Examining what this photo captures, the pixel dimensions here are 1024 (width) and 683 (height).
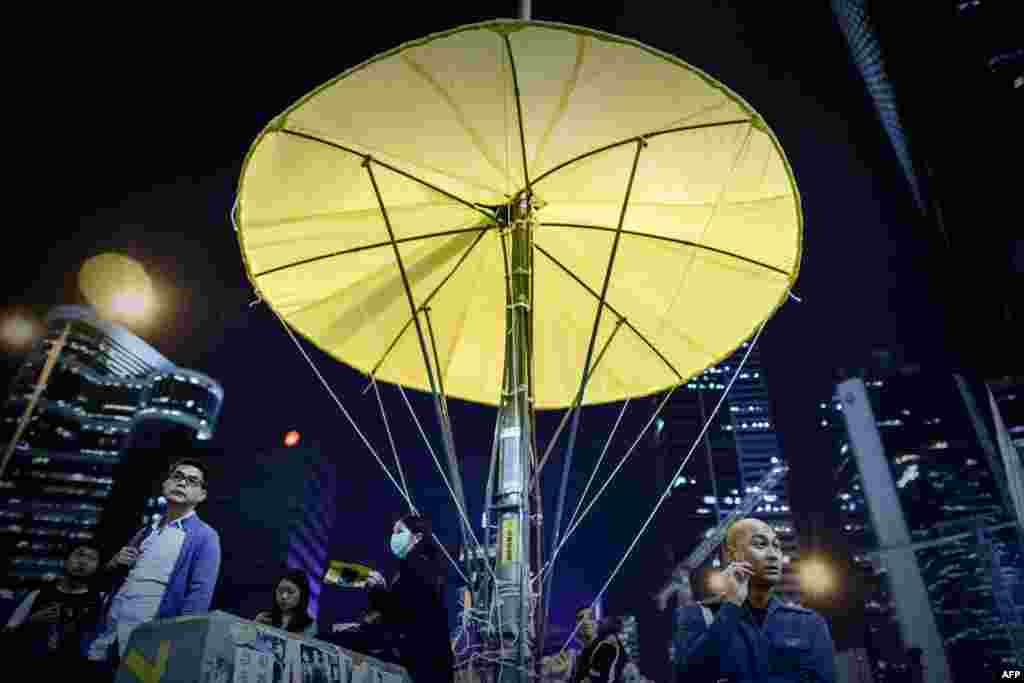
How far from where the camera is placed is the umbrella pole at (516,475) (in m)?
3.56

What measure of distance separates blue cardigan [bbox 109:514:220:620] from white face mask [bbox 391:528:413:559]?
3.86 ft

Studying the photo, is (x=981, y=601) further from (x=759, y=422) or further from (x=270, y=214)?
(x=270, y=214)

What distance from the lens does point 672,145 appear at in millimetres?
5000

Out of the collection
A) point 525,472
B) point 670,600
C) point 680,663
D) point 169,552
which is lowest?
point 680,663

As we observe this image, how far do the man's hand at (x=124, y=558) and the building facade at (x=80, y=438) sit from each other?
11173 centimetres

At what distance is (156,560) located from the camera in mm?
3777

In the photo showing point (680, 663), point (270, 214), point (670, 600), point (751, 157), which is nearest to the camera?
point (680, 663)

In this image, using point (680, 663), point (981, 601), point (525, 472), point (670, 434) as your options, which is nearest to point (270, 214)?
point (525, 472)

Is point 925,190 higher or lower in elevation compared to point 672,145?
higher

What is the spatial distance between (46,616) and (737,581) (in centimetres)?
462

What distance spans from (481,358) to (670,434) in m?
84.2

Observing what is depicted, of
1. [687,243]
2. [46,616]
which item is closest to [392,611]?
[46,616]

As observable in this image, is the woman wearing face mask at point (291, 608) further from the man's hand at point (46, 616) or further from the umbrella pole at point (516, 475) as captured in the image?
the umbrella pole at point (516, 475)

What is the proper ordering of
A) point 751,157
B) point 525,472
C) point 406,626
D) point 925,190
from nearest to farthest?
point 406,626 < point 525,472 < point 751,157 < point 925,190
